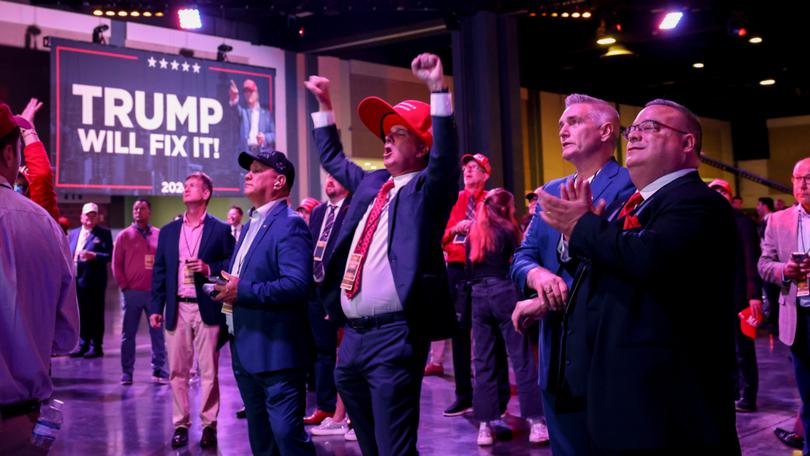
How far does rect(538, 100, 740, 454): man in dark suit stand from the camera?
2053 mm

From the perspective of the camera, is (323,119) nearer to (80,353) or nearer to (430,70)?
(430,70)

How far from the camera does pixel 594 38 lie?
1484cm

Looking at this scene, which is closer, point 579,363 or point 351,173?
point 579,363

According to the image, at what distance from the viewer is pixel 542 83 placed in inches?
736

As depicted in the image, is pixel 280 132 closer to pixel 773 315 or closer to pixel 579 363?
pixel 773 315

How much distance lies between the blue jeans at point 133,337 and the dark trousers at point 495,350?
350cm

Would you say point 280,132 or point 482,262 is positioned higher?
point 280,132

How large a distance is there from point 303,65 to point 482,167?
958 centimetres

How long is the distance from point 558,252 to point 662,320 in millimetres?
703

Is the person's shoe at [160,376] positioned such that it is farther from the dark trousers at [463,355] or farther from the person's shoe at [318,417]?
the dark trousers at [463,355]

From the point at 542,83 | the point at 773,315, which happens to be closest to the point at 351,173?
the point at 773,315

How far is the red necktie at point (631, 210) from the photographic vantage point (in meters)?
Result: 2.26

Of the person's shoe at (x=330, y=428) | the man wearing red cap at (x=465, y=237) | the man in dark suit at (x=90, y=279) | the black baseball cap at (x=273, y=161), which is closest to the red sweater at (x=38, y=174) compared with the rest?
the black baseball cap at (x=273, y=161)

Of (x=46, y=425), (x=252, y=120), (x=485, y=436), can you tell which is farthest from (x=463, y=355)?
(x=252, y=120)
